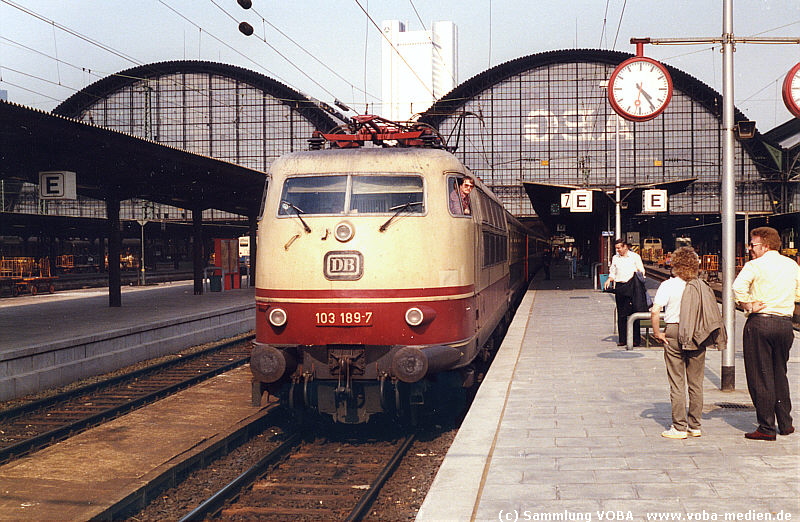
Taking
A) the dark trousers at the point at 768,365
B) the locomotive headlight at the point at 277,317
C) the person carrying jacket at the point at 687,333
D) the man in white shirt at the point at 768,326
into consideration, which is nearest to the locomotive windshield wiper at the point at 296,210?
the locomotive headlight at the point at 277,317

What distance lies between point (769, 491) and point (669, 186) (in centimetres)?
2953

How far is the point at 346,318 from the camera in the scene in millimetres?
8969

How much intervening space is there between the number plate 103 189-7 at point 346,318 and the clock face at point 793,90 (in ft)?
19.8

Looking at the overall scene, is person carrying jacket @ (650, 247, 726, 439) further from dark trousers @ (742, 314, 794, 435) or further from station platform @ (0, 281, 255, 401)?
station platform @ (0, 281, 255, 401)

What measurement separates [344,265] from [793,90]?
614 cm

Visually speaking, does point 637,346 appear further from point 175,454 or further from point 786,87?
point 175,454

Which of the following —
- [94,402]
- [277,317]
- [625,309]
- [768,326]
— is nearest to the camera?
[768,326]

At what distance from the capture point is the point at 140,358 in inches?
680

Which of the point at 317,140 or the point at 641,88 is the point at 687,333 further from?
the point at 317,140

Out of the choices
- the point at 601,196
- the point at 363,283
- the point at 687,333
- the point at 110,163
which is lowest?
the point at 687,333

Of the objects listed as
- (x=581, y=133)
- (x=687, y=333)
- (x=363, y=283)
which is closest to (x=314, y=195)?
(x=363, y=283)

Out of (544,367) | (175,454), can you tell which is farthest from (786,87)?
(175,454)

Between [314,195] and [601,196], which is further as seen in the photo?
[601,196]

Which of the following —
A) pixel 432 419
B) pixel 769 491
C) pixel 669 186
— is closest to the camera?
pixel 769 491
